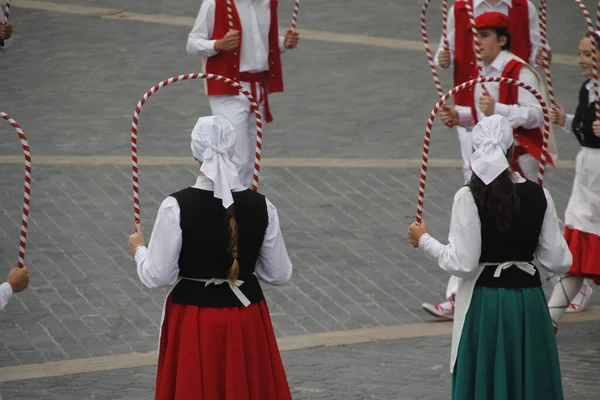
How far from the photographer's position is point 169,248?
20.0ft

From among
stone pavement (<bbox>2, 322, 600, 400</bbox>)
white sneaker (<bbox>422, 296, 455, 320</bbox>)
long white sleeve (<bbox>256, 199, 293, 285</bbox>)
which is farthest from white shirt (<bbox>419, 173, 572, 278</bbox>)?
white sneaker (<bbox>422, 296, 455, 320</bbox>)

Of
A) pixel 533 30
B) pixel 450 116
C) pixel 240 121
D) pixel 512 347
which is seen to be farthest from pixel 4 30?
pixel 512 347

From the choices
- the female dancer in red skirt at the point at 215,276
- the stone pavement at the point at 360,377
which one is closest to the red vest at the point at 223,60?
the stone pavement at the point at 360,377

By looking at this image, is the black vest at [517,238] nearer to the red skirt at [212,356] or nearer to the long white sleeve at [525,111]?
the red skirt at [212,356]

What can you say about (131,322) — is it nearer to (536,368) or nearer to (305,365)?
(305,365)

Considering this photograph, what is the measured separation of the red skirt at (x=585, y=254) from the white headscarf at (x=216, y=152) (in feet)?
11.9

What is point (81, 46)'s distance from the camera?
16.5 m

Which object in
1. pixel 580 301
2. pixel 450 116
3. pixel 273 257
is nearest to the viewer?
pixel 273 257

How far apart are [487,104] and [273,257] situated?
305 cm

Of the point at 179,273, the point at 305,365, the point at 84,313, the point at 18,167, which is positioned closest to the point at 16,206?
the point at 18,167

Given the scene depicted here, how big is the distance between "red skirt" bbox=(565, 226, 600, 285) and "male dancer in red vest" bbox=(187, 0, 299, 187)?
277cm

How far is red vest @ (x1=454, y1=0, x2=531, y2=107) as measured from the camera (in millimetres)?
9891

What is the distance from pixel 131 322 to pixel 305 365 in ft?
4.87

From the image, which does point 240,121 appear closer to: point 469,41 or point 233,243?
point 469,41
